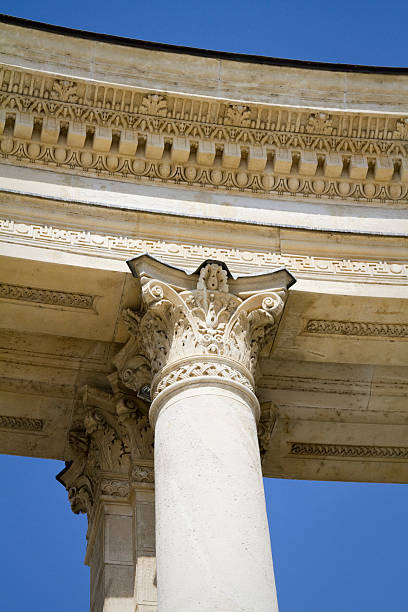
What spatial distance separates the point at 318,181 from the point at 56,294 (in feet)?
18.0

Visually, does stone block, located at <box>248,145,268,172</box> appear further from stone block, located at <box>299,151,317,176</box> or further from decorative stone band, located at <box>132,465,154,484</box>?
decorative stone band, located at <box>132,465,154,484</box>

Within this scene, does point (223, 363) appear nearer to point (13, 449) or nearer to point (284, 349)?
point (284, 349)

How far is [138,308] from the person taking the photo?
63.9ft

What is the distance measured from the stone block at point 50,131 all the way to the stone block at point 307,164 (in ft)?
14.8

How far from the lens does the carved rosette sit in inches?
702

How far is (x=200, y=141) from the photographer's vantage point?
69.8ft

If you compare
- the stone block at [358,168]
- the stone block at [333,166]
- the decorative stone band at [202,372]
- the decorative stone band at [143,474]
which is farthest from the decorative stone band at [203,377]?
the stone block at [358,168]

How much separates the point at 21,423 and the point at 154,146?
5891 millimetres

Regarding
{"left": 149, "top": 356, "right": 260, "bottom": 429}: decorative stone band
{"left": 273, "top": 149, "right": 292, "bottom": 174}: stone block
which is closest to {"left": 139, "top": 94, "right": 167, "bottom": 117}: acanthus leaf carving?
{"left": 273, "top": 149, "right": 292, "bottom": 174}: stone block

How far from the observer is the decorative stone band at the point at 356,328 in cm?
2019

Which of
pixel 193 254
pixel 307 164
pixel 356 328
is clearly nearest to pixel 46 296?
pixel 193 254

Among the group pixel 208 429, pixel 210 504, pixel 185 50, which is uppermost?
pixel 185 50

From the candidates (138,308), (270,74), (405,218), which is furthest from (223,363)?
(270,74)

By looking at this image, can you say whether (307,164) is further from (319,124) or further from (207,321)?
(207,321)
